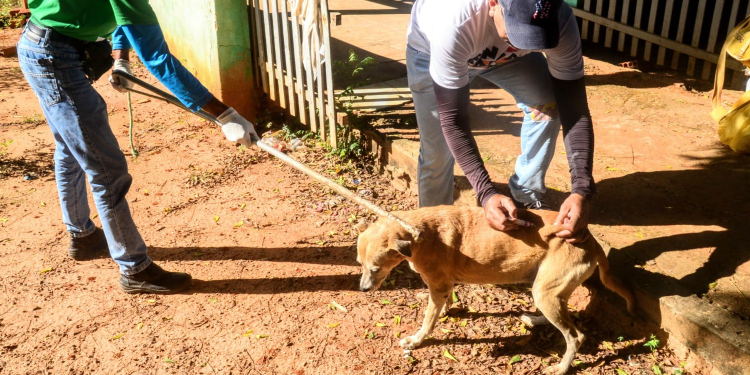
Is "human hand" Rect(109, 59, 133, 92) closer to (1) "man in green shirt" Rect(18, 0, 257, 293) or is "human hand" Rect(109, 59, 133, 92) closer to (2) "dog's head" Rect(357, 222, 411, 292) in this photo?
(1) "man in green shirt" Rect(18, 0, 257, 293)

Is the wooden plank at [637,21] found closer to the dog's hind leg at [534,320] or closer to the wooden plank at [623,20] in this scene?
the wooden plank at [623,20]

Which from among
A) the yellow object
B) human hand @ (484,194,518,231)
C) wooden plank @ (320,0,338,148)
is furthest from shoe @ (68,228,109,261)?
the yellow object

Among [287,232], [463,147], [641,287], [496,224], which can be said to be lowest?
[287,232]

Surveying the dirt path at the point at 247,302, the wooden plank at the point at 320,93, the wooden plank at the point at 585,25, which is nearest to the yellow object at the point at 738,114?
the dirt path at the point at 247,302

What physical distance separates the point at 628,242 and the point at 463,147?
5.09 ft

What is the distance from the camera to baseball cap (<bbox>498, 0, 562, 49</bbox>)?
3.15 metres

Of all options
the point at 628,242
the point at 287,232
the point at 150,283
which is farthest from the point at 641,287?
the point at 150,283

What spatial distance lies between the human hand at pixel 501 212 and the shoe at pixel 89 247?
3.41 meters

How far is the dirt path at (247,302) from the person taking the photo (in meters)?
4.05

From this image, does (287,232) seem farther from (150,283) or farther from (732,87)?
(732,87)

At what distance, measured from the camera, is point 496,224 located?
3674mm

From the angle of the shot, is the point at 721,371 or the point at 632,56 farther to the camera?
Answer: the point at 632,56

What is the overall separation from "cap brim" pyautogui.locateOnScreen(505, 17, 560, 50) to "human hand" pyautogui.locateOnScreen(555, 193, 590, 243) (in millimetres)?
929

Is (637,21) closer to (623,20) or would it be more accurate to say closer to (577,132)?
(623,20)
